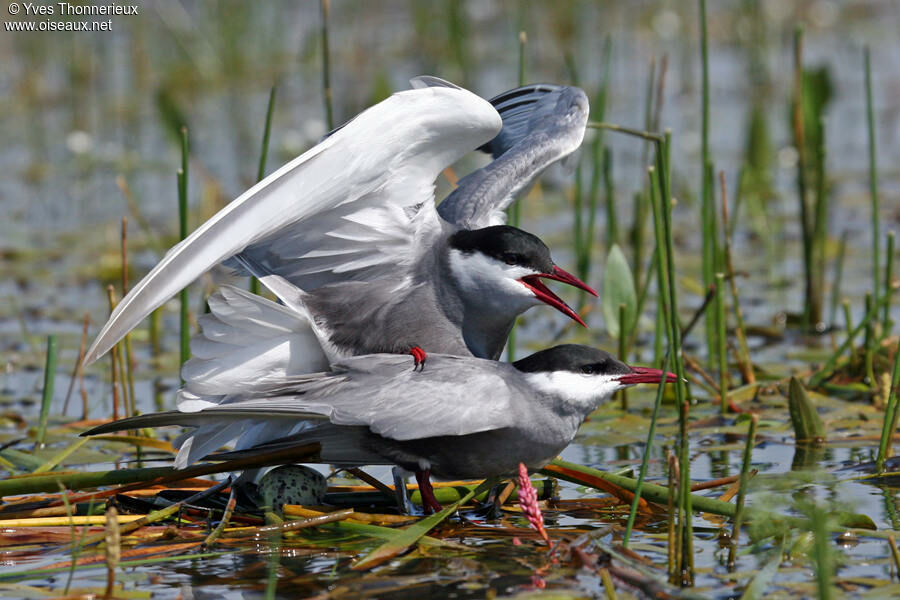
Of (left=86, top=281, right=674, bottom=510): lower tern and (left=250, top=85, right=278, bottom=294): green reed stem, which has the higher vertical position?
(left=250, top=85, right=278, bottom=294): green reed stem

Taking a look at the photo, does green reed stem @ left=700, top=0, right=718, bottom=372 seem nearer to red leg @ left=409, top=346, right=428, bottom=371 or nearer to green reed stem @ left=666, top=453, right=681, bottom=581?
red leg @ left=409, top=346, right=428, bottom=371

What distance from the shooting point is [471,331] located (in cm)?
Result: 443

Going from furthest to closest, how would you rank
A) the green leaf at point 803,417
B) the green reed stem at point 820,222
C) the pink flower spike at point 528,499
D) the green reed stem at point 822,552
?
the green reed stem at point 820,222 → the green leaf at point 803,417 → the pink flower spike at point 528,499 → the green reed stem at point 822,552

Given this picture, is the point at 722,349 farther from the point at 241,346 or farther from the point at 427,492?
the point at 241,346

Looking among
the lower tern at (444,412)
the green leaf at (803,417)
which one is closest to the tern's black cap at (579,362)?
the lower tern at (444,412)

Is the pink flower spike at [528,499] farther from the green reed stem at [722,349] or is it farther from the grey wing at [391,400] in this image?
the green reed stem at [722,349]

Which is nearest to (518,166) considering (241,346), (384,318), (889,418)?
(384,318)

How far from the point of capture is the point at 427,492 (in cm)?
393

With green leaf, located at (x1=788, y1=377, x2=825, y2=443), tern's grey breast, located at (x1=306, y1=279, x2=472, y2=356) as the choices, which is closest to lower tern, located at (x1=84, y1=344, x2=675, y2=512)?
tern's grey breast, located at (x1=306, y1=279, x2=472, y2=356)

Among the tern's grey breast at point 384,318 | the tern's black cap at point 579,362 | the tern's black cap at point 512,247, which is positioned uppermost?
the tern's black cap at point 512,247

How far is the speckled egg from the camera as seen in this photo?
4066 mm

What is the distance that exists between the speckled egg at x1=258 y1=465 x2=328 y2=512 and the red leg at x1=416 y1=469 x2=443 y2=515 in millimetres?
351

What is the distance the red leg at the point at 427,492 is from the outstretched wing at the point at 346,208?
2.53ft

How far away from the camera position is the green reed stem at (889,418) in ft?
13.0
